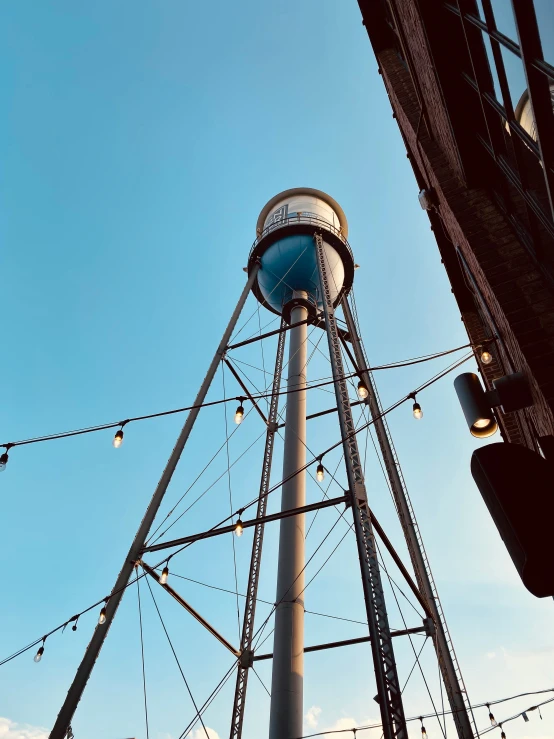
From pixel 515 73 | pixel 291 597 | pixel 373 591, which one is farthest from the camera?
pixel 291 597

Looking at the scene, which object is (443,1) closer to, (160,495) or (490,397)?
(490,397)

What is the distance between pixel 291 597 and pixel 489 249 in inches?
214

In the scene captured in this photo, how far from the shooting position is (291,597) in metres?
6.80

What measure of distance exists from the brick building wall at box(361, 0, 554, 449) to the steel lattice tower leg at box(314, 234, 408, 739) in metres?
1.99

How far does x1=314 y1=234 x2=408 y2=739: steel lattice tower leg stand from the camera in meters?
4.11

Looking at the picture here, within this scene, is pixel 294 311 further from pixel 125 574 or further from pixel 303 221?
pixel 125 574

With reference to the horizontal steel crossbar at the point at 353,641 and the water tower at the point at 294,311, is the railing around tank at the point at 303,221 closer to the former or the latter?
the water tower at the point at 294,311

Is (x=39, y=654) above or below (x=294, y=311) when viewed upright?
below

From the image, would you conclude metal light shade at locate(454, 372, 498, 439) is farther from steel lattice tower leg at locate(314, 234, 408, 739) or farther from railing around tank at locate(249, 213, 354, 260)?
railing around tank at locate(249, 213, 354, 260)

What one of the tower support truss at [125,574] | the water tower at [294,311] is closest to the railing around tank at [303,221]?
the water tower at [294,311]

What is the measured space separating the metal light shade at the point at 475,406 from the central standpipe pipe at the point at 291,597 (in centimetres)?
483

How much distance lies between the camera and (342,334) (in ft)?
37.1

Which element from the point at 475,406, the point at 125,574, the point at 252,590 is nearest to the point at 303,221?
the point at 252,590

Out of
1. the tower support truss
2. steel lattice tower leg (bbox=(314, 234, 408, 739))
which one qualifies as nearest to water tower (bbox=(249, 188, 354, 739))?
steel lattice tower leg (bbox=(314, 234, 408, 739))
